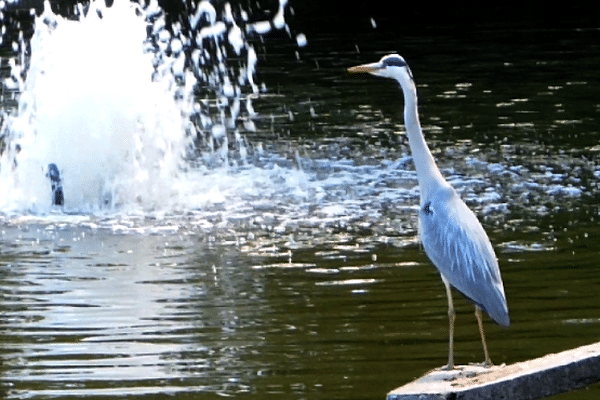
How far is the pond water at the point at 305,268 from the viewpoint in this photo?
761cm

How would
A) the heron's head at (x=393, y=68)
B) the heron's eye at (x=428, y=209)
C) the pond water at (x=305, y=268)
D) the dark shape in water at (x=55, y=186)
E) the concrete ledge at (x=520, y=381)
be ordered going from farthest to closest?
the dark shape in water at (x=55, y=186) < the pond water at (x=305, y=268) < the heron's head at (x=393, y=68) < the heron's eye at (x=428, y=209) < the concrete ledge at (x=520, y=381)

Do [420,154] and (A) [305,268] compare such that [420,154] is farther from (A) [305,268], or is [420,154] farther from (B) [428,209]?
(A) [305,268]

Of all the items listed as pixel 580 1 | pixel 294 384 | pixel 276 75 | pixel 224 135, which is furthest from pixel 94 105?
pixel 580 1

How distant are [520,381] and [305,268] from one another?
14.4 feet

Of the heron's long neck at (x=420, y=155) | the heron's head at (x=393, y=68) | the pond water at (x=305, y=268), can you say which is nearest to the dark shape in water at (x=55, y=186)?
the pond water at (x=305, y=268)

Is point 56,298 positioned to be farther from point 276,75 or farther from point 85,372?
point 276,75

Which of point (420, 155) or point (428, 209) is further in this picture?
point (420, 155)

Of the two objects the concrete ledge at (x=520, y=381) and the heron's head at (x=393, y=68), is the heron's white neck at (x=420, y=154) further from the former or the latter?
the concrete ledge at (x=520, y=381)

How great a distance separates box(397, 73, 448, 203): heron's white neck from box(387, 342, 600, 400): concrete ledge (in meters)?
1.32

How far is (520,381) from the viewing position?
543cm

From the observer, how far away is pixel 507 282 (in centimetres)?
923

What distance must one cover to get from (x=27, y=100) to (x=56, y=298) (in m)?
5.39

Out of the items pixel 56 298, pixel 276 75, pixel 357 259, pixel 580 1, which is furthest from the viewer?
pixel 580 1

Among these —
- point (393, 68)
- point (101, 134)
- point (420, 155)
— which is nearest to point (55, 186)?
point (101, 134)
